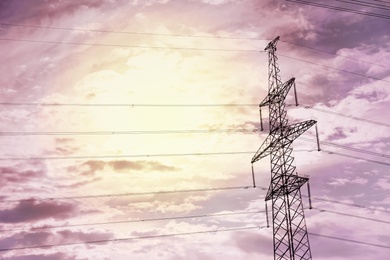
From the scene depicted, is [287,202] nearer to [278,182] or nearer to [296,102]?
[278,182]

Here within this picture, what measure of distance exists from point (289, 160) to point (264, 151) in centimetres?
235

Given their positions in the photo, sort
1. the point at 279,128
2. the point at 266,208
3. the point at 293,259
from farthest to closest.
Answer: the point at 266,208 → the point at 279,128 → the point at 293,259

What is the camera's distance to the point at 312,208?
3800 cm

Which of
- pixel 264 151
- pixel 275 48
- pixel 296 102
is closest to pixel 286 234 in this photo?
pixel 264 151

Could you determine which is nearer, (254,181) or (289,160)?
(289,160)

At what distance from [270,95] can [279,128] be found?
3469 millimetres

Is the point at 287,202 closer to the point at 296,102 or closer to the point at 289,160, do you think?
the point at 289,160

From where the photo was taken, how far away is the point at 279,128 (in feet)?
120

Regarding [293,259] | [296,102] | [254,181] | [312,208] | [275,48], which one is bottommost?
[293,259]

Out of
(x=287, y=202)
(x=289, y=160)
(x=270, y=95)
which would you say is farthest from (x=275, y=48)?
(x=287, y=202)

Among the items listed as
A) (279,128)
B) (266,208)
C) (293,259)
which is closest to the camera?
(293,259)

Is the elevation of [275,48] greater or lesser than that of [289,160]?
greater

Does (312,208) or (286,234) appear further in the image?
(312,208)

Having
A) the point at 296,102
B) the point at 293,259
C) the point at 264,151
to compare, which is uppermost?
the point at 296,102
